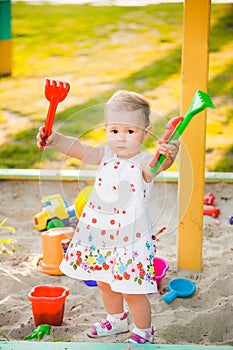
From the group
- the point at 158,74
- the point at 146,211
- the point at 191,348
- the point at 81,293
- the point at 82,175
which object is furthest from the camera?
the point at 158,74

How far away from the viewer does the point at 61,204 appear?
3.37m

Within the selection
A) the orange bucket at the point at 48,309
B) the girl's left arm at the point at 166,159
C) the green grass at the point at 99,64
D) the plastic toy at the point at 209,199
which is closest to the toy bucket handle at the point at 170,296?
the orange bucket at the point at 48,309

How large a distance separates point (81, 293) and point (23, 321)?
32 cm

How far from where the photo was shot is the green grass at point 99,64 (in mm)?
4836

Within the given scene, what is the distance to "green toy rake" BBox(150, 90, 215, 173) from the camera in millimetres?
2189

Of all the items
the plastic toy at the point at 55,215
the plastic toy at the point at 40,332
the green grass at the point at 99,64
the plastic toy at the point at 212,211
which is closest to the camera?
the plastic toy at the point at 40,332

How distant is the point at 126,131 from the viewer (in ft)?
7.82

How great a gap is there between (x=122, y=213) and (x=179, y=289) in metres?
0.66

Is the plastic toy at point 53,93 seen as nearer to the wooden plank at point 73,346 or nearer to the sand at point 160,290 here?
the sand at point 160,290

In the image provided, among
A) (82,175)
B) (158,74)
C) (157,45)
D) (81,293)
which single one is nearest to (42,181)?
(82,175)

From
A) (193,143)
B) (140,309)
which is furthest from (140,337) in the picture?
(193,143)

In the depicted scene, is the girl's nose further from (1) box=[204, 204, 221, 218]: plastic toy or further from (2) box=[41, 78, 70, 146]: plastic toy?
(1) box=[204, 204, 221, 218]: plastic toy

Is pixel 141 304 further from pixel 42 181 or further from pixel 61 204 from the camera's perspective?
pixel 61 204

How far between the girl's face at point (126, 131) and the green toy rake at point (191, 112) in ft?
0.35
